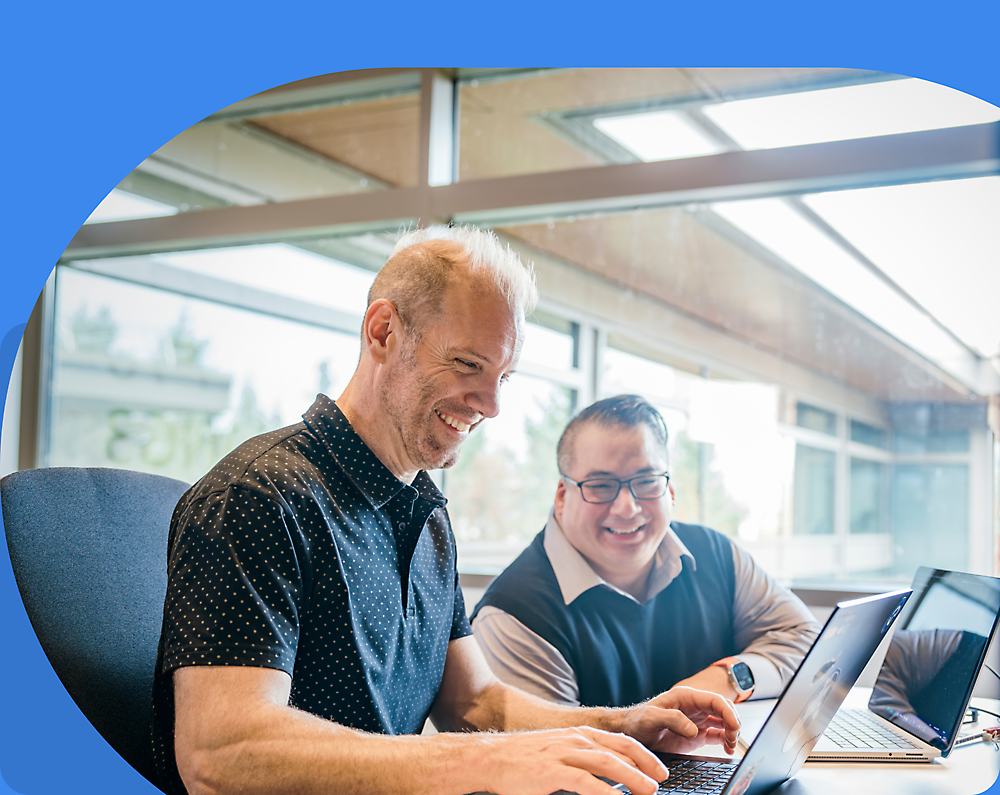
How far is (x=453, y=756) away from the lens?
1018mm

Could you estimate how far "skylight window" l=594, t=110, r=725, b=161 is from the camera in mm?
2674

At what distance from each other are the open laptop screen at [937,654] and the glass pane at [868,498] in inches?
31.4

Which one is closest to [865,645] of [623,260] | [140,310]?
[623,260]

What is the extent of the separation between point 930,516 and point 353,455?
1785 millimetres

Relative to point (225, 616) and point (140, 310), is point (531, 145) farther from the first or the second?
point (225, 616)

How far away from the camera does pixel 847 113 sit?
Result: 2.52 metres

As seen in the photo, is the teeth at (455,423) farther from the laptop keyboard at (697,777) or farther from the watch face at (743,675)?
the watch face at (743,675)

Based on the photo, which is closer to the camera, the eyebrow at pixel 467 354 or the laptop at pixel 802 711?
the laptop at pixel 802 711

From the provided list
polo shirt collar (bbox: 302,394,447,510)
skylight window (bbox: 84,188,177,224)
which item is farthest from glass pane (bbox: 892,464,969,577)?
skylight window (bbox: 84,188,177,224)

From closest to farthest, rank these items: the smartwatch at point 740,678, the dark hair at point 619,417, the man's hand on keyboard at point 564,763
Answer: the man's hand on keyboard at point 564,763, the smartwatch at point 740,678, the dark hair at point 619,417

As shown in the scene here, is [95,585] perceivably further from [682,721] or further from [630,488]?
[630,488]

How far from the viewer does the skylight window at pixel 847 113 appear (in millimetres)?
2348

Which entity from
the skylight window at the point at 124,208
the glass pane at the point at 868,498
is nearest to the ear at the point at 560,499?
the glass pane at the point at 868,498

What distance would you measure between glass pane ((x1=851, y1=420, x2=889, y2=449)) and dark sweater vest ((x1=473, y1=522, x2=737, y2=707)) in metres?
0.53
